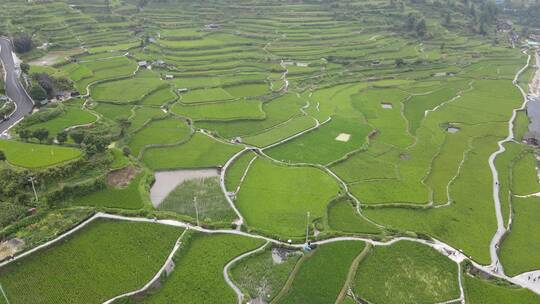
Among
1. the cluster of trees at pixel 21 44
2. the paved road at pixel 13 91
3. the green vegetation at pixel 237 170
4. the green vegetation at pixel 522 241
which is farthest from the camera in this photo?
the cluster of trees at pixel 21 44

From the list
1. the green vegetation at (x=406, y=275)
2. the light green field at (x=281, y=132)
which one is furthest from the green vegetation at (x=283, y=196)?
the green vegetation at (x=406, y=275)

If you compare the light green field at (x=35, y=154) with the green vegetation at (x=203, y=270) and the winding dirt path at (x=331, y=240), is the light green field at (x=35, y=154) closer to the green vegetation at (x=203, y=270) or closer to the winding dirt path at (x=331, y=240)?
the winding dirt path at (x=331, y=240)

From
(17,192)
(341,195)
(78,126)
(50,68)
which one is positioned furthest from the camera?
(50,68)

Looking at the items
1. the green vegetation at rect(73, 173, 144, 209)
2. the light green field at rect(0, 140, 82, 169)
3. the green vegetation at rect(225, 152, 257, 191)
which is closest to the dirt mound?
the green vegetation at rect(73, 173, 144, 209)

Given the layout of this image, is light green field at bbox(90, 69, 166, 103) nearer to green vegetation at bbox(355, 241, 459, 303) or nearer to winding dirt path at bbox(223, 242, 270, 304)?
winding dirt path at bbox(223, 242, 270, 304)

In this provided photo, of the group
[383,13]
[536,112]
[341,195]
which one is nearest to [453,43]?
[383,13]

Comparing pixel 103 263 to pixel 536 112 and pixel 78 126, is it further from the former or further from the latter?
pixel 536 112

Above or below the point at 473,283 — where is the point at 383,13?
above
